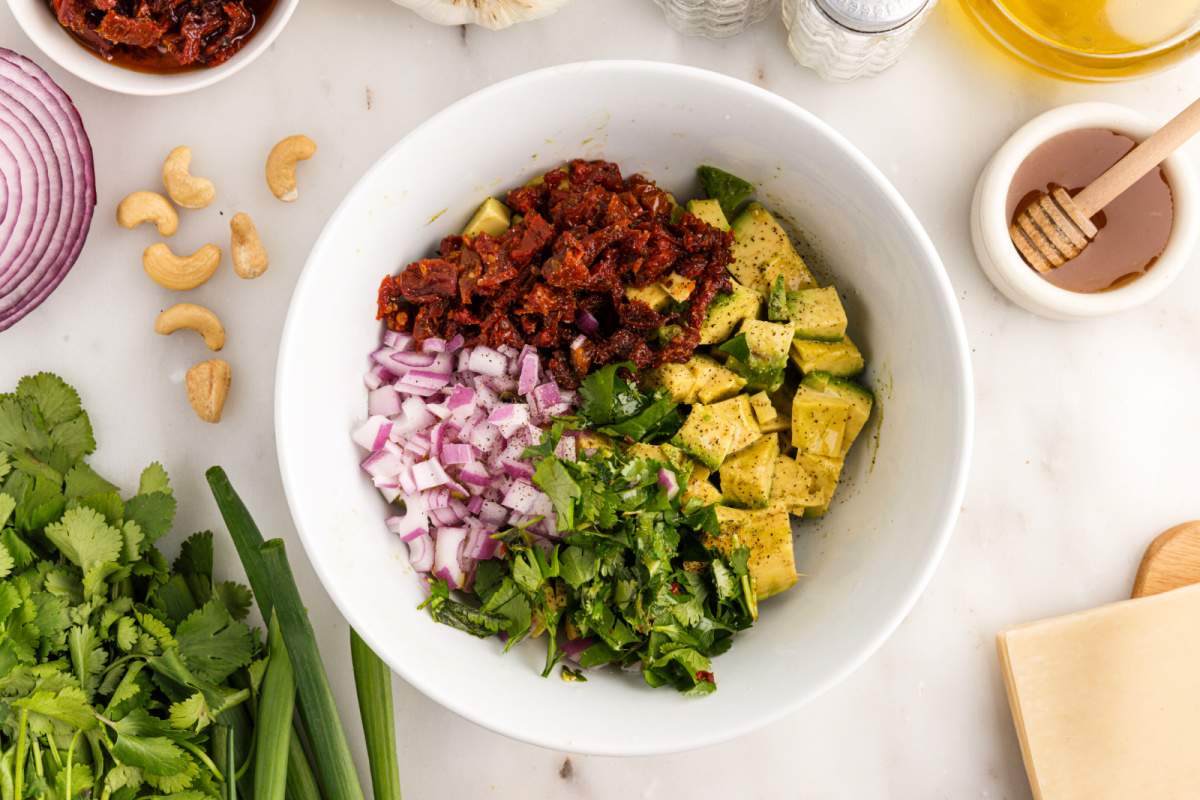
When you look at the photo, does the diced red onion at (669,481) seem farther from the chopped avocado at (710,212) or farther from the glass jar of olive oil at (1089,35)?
the glass jar of olive oil at (1089,35)

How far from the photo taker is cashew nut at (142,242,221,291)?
1.72m

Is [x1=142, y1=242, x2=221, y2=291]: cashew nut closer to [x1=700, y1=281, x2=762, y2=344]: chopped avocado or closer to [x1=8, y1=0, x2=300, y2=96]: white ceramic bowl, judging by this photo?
[x1=8, y1=0, x2=300, y2=96]: white ceramic bowl

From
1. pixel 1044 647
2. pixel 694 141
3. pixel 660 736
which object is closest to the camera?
pixel 660 736

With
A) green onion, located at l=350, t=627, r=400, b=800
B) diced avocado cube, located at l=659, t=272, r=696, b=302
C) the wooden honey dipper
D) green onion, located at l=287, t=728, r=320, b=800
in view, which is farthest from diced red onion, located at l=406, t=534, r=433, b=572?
the wooden honey dipper

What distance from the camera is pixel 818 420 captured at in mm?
1532

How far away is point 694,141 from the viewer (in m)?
1.56

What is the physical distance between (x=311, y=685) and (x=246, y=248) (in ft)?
2.42

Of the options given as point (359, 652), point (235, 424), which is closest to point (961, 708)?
point (359, 652)

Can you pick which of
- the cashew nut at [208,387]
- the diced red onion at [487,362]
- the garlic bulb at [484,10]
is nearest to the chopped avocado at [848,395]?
the diced red onion at [487,362]

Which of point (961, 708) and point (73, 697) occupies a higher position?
point (73, 697)

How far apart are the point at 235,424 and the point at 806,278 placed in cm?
101

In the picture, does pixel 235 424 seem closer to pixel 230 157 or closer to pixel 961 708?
pixel 230 157

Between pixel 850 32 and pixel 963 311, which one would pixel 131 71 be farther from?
pixel 963 311

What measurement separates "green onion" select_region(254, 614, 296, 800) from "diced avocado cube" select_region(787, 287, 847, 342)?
95 cm
